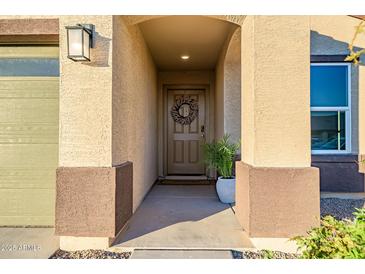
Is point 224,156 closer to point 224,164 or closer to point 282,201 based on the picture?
point 224,164

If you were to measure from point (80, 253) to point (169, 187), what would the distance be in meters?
2.73

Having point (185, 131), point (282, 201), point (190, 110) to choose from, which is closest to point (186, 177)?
point (185, 131)

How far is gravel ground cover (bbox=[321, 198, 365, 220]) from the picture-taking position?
317cm

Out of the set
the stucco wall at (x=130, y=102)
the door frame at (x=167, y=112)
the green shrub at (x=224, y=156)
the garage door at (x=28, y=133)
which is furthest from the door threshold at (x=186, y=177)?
the garage door at (x=28, y=133)

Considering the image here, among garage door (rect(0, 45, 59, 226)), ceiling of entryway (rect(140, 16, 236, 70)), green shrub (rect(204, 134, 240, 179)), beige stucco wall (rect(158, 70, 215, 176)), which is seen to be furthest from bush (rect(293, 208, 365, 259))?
beige stucco wall (rect(158, 70, 215, 176))

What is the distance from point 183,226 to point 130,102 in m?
1.51

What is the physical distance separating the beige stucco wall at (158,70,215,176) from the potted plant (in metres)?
1.99

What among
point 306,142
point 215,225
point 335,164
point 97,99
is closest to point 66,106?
point 97,99

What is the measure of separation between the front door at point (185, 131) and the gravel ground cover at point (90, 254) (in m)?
4.01

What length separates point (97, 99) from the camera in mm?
2281

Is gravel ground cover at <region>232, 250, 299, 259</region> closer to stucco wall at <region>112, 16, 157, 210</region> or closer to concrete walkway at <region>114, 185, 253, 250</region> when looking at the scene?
concrete walkway at <region>114, 185, 253, 250</region>

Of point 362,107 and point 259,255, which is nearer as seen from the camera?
point 259,255

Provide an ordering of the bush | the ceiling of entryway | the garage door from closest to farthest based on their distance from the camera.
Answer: the bush, the garage door, the ceiling of entryway

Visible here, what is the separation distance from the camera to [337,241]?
1400 mm
